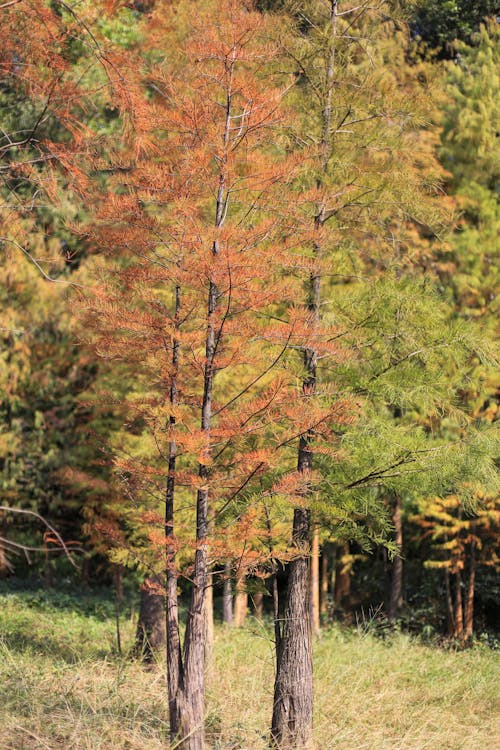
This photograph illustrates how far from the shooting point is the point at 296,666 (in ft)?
26.1

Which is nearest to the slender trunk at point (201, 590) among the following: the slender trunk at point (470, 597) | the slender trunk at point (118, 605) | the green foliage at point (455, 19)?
the slender trunk at point (118, 605)

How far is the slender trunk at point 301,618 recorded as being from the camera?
7.80 metres

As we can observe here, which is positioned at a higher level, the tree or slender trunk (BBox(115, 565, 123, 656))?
the tree

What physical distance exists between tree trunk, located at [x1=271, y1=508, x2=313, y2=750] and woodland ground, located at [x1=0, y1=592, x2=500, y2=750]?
0.30 meters

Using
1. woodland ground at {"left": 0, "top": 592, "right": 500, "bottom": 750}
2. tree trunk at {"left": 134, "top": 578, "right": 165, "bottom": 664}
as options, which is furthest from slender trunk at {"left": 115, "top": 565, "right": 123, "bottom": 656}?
tree trunk at {"left": 134, "top": 578, "right": 165, "bottom": 664}

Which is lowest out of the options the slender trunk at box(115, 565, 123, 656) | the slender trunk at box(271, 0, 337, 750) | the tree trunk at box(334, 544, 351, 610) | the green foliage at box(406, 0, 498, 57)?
the tree trunk at box(334, 544, 351, 610)

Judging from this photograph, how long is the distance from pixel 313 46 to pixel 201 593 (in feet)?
18.4

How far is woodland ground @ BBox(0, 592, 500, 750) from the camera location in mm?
7766

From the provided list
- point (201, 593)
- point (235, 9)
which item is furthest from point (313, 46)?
point (201, 593)

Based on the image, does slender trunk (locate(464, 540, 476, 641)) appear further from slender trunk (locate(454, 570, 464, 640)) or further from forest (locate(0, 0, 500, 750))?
forest (locate(0, 0, 500, 750))

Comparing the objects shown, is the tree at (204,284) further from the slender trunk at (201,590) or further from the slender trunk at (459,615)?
the slender trunk at (459,615)

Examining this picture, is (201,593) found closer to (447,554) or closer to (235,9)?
(235,9)

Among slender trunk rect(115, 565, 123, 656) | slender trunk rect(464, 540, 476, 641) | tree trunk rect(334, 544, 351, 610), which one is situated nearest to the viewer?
slender trunk rect(115, 565, 123, 656)

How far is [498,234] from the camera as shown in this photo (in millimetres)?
13805
